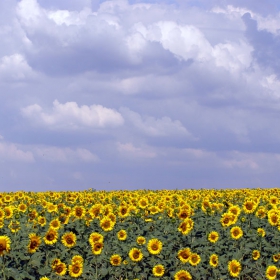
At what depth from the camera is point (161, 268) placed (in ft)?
32.3

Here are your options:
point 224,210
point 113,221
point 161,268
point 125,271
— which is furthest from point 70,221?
point 224,210

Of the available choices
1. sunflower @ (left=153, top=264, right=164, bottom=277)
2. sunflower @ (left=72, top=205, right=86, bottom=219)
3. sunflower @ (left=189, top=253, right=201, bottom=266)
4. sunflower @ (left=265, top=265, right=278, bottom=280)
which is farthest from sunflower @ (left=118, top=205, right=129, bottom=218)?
sunflower @ (left=265, top=265, right=278, bottom=280)

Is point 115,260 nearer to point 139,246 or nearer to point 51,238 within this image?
point 139,246

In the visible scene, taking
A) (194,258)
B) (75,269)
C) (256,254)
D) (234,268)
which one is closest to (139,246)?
(194,258)

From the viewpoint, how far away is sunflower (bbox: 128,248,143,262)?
10020 millimetres

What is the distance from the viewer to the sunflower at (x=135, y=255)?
10.0 metres

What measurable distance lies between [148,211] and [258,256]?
3890 millimetres

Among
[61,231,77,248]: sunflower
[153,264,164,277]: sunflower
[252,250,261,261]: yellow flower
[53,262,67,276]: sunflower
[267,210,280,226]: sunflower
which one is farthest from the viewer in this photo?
[267,210,280,226]: sunflower

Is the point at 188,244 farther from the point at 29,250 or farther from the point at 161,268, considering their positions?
the point at 29,250

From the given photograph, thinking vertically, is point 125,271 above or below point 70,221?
below

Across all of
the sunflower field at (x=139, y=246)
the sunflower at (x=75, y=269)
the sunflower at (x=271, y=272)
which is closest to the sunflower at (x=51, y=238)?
the sunflower field at (x=139, y=246)

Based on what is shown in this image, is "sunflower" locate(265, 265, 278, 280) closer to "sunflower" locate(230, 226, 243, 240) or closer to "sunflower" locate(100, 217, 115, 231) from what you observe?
"sunflower" locate(230, 226, 243, 240)

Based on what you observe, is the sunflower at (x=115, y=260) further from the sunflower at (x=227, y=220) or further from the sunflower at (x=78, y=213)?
the sunflower at (x=227, y=220)

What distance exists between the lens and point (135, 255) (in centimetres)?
1005
